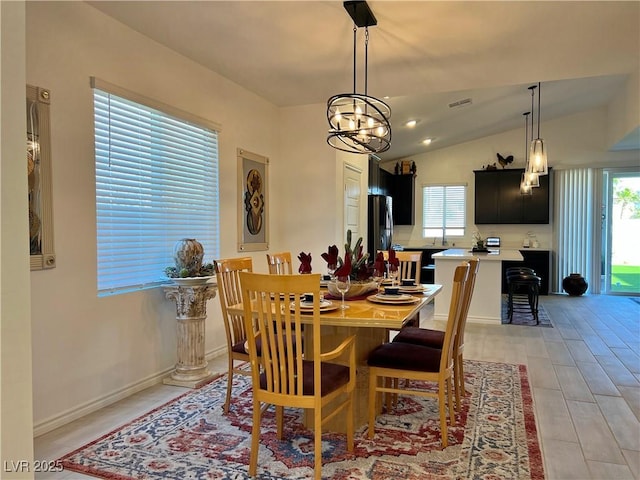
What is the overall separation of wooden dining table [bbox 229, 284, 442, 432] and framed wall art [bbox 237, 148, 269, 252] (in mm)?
2211

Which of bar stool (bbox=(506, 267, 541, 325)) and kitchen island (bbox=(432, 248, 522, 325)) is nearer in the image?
kitchen island (bbox=(432, 248, 522, 325))

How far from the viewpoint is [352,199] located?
19.7ft

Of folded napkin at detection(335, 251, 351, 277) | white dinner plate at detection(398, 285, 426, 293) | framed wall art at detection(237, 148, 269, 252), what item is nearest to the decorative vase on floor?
framed wall art at detection(237, 148, 269, 252)

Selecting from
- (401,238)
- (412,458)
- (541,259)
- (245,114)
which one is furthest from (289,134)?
(541,259)

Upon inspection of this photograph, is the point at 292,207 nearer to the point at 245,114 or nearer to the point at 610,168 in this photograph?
the point at 245,114

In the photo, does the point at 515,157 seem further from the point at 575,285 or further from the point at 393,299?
the point at 393,299

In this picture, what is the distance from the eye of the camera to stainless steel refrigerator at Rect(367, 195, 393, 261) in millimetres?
6828

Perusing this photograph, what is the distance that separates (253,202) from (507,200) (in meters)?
5.76

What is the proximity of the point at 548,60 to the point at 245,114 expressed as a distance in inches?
118

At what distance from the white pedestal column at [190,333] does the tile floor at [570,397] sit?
0.14 meters

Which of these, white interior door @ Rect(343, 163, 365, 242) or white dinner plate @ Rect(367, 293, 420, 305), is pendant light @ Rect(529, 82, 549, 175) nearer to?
white interior door @ Rect(343, 163, 365, 242)

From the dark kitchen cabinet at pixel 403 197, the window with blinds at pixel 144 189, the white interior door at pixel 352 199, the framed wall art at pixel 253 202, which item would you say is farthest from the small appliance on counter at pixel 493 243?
the window with blinds at pixel 144 189

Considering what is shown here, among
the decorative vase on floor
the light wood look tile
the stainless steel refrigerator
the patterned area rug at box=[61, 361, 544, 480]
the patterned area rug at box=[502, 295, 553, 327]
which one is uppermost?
the stainless steel refrigerator

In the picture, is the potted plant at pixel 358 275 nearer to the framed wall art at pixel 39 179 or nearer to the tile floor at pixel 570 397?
the tile floor at pixel 570 397
